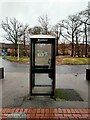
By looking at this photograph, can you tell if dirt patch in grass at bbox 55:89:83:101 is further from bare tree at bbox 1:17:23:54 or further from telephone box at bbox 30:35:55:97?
bare tree at bbox 1:17:23:54

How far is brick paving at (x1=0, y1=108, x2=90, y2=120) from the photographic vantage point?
4469 mm

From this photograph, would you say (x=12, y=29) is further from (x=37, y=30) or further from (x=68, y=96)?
(x=68, y=96)

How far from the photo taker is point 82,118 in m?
4.46

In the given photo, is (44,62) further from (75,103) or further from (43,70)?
(75,103)

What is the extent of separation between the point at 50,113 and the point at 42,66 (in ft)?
6.05

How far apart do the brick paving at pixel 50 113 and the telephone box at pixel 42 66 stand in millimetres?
1187

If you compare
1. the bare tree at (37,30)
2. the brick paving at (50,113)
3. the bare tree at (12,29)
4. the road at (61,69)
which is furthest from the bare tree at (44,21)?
the brick paving at (50,113)

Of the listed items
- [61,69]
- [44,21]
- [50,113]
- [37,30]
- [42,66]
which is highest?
[44,21]

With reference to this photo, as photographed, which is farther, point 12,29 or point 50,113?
point 12,29

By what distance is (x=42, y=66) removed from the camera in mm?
6215

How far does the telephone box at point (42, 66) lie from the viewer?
6035 mm

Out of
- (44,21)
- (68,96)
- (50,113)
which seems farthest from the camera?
(44,21)

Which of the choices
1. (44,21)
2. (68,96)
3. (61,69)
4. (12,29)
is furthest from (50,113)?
(44,21)

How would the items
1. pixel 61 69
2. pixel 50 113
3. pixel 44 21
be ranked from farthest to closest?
pixel 44 21, pixel 61 69, pixel 50 113
